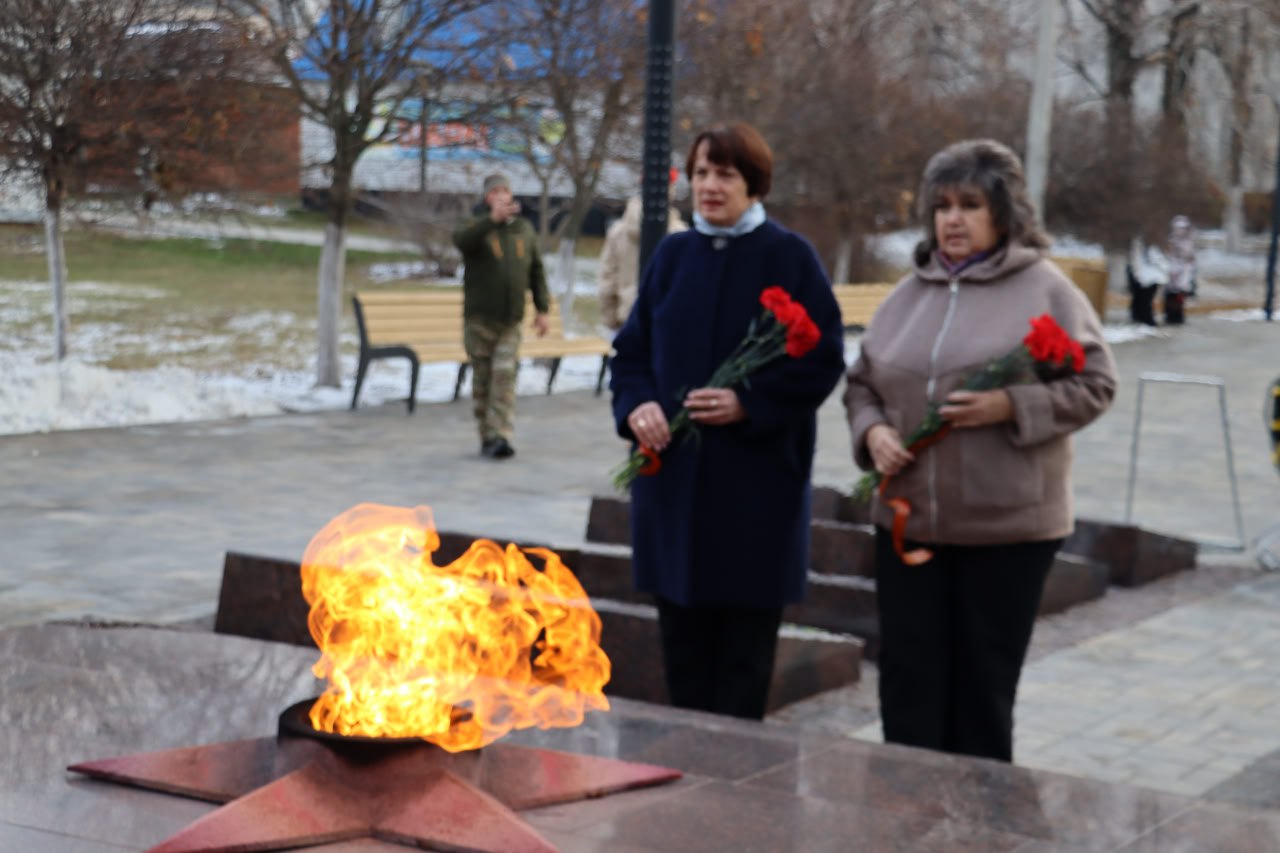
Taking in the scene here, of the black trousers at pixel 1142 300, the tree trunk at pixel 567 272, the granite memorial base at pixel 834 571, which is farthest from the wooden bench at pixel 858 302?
the granite memorial base at pixel 834 571

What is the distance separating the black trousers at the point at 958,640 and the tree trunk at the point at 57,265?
33.2 feet

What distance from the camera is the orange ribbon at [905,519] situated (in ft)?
14.8

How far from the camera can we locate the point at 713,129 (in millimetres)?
4641

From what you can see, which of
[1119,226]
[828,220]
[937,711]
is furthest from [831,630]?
[1119,226]

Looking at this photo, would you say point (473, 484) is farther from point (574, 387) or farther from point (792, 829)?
point (792, 829)

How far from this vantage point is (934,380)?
14.9 feet

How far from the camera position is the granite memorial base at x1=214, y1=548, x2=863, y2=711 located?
18.5 ft

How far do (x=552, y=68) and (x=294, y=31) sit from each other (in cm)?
317

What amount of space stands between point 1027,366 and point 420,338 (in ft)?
34.9

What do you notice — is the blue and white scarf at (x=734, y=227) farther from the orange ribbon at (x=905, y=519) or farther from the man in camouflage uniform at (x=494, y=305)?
the man in camouflage uniform at (x=494, y=305)

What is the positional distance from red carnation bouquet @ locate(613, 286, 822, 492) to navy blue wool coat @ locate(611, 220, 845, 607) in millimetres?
34

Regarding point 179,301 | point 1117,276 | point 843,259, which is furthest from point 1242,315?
point 179,301

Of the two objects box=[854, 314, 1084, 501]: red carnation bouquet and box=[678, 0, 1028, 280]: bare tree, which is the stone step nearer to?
box=[854, 314, 1084, 501]: red carnation bouquet

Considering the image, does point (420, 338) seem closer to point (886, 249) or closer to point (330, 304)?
point (330, 304)
